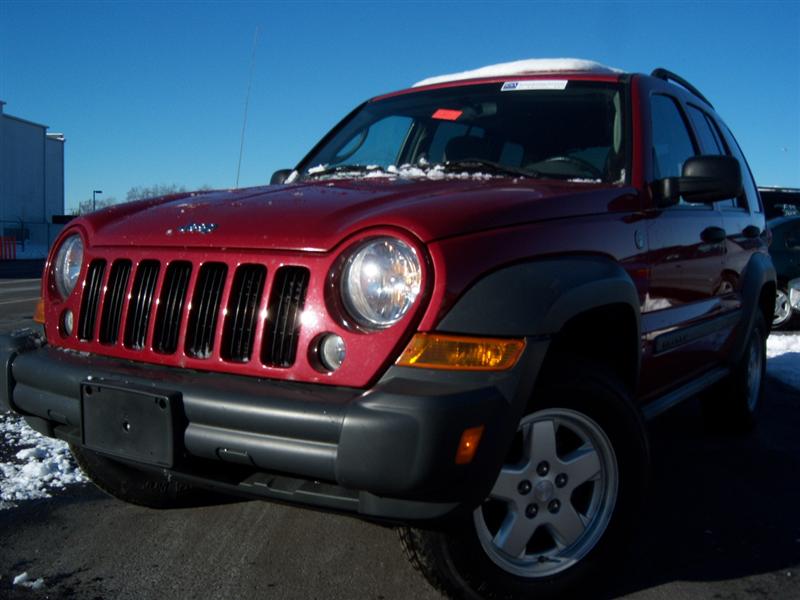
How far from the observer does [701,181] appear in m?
3.34

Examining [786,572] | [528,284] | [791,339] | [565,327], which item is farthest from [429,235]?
[791,339]

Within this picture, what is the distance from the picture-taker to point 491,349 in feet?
7.33

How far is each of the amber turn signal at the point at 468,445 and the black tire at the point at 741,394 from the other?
2.98 metres

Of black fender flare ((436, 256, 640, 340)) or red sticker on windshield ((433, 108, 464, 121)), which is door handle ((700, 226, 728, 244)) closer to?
red sticker on windshield ((433, 108, 464, 121))

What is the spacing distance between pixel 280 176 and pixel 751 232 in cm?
274

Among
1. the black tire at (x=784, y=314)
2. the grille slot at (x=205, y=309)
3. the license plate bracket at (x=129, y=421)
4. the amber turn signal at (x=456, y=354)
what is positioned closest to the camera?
the amber turn signal at (x=456, y=354)

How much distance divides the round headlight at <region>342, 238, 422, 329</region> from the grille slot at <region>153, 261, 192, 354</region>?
23.2 inches

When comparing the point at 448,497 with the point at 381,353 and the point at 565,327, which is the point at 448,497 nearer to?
the point at 381,353

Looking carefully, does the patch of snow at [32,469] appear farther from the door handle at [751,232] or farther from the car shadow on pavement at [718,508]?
the door handle at [751,232]

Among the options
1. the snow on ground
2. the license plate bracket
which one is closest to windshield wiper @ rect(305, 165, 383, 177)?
the license plate bracket

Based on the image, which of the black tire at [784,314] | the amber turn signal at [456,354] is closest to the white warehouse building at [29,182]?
the black tire at [784,314]

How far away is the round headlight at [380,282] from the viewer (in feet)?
7.47

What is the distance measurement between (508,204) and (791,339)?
736 cm

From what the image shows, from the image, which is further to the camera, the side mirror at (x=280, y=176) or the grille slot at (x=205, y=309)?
the side mirror at (x=280, y=176)
